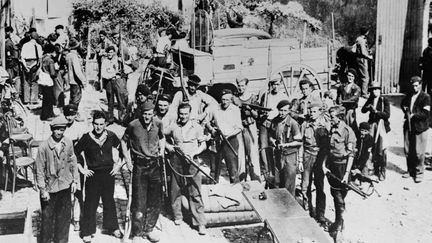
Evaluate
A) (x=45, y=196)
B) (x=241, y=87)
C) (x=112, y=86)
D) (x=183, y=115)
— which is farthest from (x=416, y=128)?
(x=45, y=196)

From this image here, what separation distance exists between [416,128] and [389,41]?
13.7 ft

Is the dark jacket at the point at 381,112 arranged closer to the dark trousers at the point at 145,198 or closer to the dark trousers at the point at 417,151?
the dark trousers at the point at 417,151

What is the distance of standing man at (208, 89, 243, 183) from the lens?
752 centimetres

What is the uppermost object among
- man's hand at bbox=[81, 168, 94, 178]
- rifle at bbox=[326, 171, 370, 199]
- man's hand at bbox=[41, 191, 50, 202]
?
man's hand at bbox=[81, 168, 94, 178]

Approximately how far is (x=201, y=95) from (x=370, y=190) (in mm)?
2966

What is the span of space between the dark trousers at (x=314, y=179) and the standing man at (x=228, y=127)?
1.03 meters

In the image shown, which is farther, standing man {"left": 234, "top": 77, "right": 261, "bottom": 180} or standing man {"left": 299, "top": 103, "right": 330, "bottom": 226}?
standing man {"left": 234, "top": 77, "right": 261, "bottom": 180}

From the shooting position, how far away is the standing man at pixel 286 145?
23.7 ft

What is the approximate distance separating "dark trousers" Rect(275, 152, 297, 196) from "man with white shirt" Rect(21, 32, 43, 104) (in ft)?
18.6

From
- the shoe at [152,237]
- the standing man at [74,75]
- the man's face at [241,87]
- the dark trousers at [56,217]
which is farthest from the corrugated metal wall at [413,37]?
the dark trousers at [56,217]

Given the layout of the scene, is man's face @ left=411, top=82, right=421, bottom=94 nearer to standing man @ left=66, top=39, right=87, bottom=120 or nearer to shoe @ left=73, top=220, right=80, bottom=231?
shoe @ left=73, top=220, right=80, bottom=231

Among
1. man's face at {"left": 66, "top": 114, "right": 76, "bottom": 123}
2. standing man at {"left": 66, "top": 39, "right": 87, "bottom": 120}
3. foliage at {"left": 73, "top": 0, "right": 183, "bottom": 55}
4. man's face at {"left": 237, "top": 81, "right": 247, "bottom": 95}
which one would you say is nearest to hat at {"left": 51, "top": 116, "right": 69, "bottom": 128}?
man's face at {"left": 66, "top": 114, "right": 76, "bottom": 123}

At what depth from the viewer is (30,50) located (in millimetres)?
10695

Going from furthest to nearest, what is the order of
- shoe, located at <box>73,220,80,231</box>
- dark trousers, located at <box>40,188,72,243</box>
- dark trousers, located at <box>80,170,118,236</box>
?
shoe, located at <box>73,220,80,231</box>
dark trousers, located at <box>80,170,118,236</box>
dark trousers, located at <box>40,188,72,243</box>
